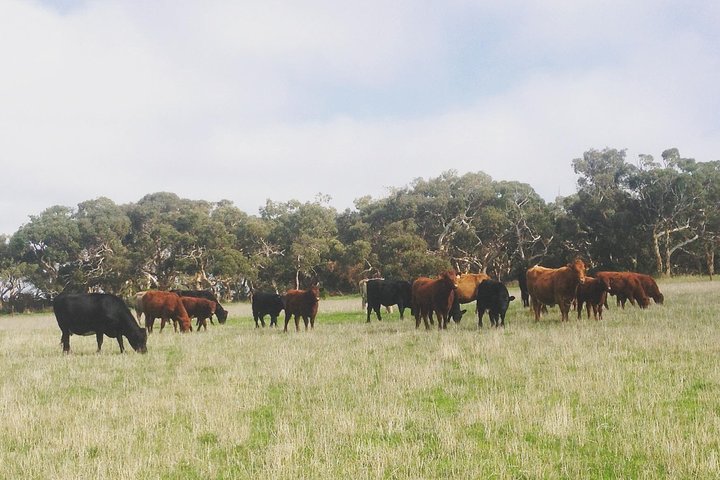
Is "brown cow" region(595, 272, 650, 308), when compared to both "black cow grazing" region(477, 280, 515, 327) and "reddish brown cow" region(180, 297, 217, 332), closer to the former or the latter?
"black cow grazing" region(477, 280, 515, 327)

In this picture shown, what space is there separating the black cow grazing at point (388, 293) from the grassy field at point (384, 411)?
9985 millimetres

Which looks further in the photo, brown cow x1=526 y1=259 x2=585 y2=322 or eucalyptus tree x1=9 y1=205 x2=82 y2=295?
eucalyptus tree x1=9 y1=205 x2=82 y2=295

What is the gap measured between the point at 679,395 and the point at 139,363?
993cm

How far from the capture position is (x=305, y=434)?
6277mm

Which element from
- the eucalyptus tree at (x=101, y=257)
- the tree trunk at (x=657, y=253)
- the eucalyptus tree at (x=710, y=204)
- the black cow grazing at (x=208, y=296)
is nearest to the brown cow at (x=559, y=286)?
the black cow grazing at (x=208, y=296)

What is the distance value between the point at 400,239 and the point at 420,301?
1217 inches

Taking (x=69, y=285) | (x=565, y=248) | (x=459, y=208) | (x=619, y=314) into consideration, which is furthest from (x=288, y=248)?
(x=619, y=314)

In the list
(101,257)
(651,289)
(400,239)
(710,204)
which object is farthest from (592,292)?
(101,257)

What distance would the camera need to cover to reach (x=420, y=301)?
18.0 m

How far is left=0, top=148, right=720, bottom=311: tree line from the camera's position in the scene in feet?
162

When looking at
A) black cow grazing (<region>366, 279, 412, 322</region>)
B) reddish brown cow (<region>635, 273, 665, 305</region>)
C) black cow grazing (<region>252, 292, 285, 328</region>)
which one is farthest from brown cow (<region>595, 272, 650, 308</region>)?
black cow grazing (<region>252, 292, 285, 328</region>)

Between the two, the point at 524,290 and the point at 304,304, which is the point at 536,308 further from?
the point at 304,304

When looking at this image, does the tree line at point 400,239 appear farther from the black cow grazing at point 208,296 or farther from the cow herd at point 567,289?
the cow herd at point 567,289

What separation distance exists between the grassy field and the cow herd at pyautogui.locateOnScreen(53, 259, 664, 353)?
5.36ft
